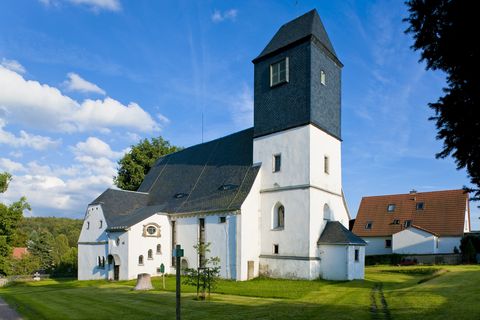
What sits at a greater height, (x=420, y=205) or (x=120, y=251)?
(x=420, y=205)

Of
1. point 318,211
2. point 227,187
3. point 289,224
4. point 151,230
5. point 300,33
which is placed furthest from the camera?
point 151,230

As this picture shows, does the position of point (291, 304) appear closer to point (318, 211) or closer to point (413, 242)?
point (318, 211)

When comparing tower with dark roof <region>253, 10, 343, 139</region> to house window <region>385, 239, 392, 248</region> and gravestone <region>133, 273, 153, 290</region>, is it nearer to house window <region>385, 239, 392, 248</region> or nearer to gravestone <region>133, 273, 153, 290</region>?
gravestone <region>133, 273, 153, 290</region>

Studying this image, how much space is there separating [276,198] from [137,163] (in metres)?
25.5

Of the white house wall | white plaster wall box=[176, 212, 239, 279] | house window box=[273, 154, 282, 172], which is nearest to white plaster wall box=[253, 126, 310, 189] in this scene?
house window box=[273, 154, 282, 172]

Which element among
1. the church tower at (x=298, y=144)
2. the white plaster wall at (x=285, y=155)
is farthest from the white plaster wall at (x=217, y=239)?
the white plaster wall at (x=285, y=155)

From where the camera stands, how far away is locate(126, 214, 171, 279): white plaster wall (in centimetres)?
3044

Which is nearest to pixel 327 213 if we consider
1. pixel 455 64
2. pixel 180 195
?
pixel 180 195

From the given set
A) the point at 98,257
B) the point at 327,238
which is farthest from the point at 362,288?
the point at 98,257

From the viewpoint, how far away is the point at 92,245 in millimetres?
34875

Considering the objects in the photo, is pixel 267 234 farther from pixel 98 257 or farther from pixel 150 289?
pixel 98 257

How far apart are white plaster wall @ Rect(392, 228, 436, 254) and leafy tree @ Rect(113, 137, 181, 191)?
2767 cm

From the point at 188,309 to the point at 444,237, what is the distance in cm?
3380

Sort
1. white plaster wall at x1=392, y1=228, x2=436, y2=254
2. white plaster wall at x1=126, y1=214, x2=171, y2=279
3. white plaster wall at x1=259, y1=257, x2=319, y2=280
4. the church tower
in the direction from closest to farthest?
white plaster wall at x1=259, y1=257, x2=319, y2=280
the church tower
white plaster wall at x1=126, y1=214, x2=171, y2=279
white plaster wall at x1=392, y1=228, x2=436, y2=254
